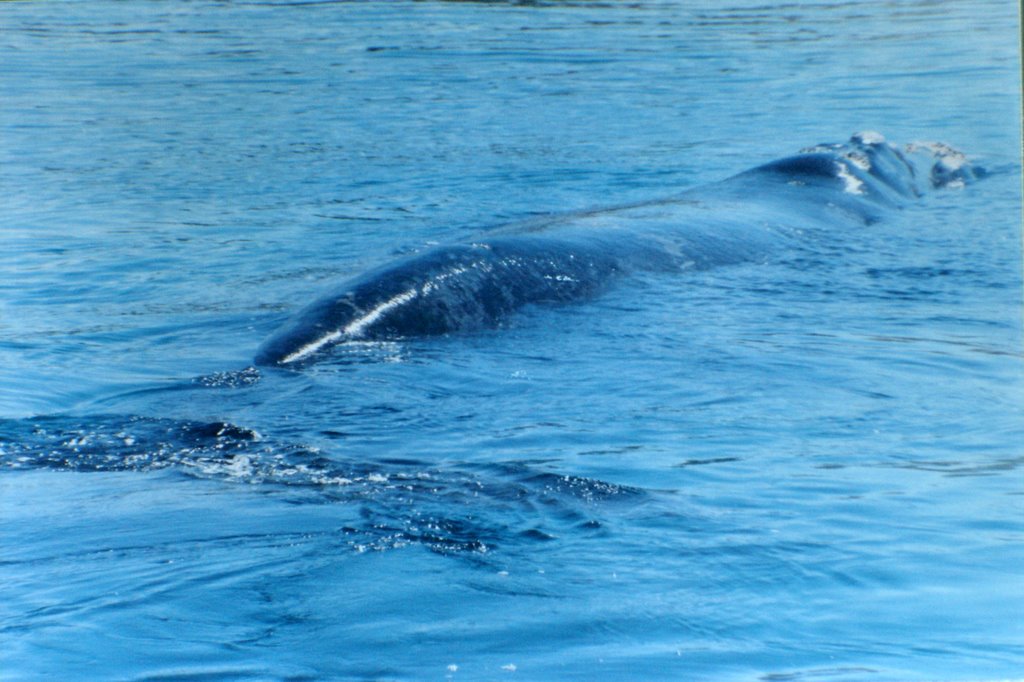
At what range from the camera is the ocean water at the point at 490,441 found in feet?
12.0

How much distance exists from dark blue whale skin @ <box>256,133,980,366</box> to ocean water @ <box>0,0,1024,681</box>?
0.58 ft

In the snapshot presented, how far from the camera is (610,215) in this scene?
8953mm

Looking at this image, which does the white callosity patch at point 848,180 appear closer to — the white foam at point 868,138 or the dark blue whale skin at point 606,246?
the dark blue whale skin at point 606,246

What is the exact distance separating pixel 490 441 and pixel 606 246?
312cm

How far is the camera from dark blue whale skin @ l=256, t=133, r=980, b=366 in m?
6.75

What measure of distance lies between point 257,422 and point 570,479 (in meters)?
1.33

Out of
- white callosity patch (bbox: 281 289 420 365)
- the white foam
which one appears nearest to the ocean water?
white callosity patch (bbox: 281 289 420 365)

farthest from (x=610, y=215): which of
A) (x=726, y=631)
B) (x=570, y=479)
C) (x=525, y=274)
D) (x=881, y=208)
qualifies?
(x=726, y=631)

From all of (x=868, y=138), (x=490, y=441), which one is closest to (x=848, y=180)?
(x=868, y=138)

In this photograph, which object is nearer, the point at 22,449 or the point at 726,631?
the point at 726,631

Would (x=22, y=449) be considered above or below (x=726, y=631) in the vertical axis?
above

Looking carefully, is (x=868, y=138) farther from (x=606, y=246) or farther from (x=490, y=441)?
(x=490, y=441)

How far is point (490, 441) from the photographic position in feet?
17.1

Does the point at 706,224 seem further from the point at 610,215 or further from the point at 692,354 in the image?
the point at 692,354
